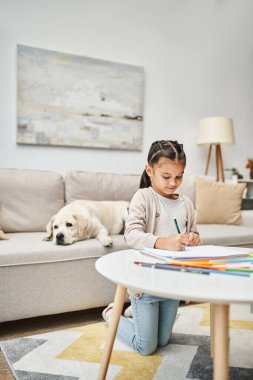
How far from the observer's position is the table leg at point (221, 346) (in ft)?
2.77

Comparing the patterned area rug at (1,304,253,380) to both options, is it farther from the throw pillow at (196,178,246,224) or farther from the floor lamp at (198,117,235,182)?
the floor lamp at (198,117,235,182)

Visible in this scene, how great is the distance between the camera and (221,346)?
2.80ft

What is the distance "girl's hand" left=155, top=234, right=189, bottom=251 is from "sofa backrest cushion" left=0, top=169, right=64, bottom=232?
1.35 meters

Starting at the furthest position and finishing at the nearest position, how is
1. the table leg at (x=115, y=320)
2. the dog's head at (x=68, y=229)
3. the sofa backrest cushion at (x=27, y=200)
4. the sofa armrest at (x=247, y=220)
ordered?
the sofa armrest at (x=247, y=220)
the sofa backrest cushion at (x=27, y=200)
the dog's head at (x=68, y=229)
the table leg at (x=115, y=320)

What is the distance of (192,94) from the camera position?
3.96 m

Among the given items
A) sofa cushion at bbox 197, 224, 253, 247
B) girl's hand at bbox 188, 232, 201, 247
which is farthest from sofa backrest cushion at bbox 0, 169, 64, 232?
girl's hand at bbox 188, 232, 201, 247

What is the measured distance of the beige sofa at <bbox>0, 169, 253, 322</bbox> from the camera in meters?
1.89

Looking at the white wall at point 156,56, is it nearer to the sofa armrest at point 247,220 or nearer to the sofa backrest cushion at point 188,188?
the sofa backrest cushion at point 188,188

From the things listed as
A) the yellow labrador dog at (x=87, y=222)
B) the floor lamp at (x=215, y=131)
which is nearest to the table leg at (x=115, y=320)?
the yellow labrador dog at (x=87, y=222)

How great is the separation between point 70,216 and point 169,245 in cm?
103

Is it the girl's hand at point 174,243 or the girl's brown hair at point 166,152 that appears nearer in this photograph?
the girl's hand at point 174,243

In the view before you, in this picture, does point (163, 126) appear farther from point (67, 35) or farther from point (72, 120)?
point (67, 35)

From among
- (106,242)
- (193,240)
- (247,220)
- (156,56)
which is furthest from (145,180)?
(156,56)

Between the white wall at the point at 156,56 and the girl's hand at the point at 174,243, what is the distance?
2001mm
